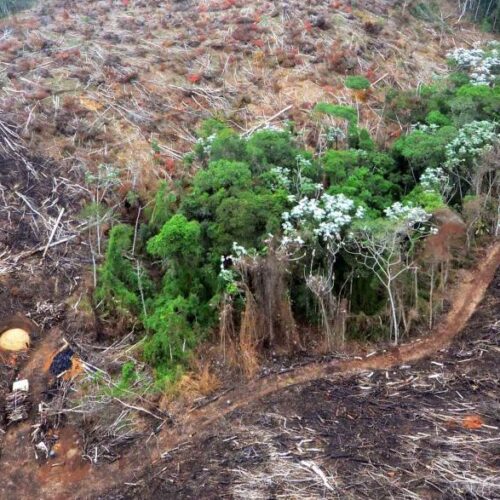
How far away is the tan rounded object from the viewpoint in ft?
28.6

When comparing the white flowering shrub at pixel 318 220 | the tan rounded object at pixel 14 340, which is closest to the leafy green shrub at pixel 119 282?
the tan rounded object at pixel 14 340

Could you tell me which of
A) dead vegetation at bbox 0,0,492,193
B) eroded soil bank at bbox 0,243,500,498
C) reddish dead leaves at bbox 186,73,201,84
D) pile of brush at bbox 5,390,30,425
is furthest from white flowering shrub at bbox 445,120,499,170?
pile of brush at bbox 5,390,30,425

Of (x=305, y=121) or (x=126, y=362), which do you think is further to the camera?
(x=305, y=121)

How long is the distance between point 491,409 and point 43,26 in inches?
620

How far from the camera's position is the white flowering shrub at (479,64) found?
12602 mm

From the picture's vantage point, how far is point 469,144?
399 inches

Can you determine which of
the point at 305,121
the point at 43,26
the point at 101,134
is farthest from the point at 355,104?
the point at 43,26

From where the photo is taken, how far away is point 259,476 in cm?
626

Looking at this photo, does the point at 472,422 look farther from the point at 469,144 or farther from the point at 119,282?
the point at 119,282

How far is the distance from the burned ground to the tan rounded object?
125 inches

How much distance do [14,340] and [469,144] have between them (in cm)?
833

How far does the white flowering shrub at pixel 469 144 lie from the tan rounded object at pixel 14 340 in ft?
25.0

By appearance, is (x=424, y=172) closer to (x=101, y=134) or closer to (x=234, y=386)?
(x=234, y=386)

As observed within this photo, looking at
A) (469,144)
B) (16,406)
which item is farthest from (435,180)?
(16,406)
